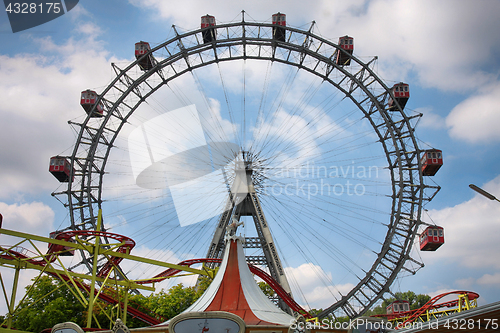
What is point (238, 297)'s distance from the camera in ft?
54.4

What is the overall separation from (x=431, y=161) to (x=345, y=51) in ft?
37.2

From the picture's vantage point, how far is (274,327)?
44.6 ft

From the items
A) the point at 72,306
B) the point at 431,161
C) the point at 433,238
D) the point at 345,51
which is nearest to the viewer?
the point at 72,306

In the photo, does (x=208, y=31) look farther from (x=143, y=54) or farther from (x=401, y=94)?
(x=401, y=94)

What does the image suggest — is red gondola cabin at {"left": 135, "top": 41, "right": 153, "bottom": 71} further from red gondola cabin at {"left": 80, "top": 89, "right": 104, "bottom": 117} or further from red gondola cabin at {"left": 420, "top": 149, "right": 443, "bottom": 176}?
red gondola cabin at {"left": 420, "top": 149, "right": 443, "bottom": 176}

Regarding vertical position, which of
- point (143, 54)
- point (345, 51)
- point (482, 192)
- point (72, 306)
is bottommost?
point (72, 306)

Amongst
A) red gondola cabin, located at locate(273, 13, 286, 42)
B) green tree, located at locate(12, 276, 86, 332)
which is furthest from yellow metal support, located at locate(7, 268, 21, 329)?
red gondola cabin, located at locate(273, 13, 286, 42)

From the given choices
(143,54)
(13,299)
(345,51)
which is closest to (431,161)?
(345,51)

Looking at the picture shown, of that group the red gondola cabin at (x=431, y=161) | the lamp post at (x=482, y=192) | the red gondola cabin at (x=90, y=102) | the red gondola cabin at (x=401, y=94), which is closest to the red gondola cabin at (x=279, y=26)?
the red gondola cabin at (x=401, y=94)

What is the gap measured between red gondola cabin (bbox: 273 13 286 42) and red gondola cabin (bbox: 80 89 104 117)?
15.8 metres

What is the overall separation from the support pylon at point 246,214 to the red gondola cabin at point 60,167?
13219 millimetres

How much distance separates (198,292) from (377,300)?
1425cm

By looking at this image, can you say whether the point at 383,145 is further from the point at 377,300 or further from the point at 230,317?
the point at 230,317

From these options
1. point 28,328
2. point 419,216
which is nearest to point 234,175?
point 419,216
